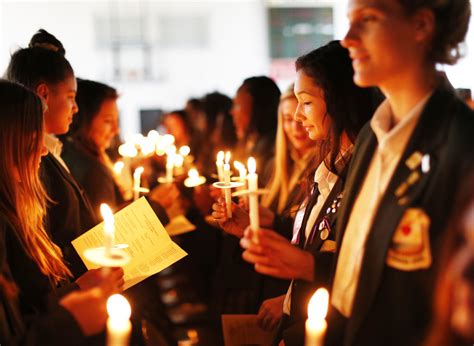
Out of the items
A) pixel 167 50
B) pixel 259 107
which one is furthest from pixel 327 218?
pixel 167 50

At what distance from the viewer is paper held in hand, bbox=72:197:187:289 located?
6.40 ft

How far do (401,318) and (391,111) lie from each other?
1.63 ft

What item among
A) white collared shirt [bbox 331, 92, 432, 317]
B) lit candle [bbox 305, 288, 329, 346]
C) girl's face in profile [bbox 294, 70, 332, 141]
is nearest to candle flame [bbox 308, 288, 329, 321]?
lit candle [bbox 305, 288, 329, 346]

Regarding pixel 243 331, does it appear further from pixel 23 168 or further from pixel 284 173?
pixel 284 173

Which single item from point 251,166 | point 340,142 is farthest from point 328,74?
point 251,166

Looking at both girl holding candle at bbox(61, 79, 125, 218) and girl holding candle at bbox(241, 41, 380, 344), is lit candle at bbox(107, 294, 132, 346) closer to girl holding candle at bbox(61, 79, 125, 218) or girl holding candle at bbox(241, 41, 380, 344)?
girl holding candle at bbox(241, 41, 380, 344)

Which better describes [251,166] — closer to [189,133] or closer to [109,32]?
[189,133]

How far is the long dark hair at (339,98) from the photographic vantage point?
6.52 feet

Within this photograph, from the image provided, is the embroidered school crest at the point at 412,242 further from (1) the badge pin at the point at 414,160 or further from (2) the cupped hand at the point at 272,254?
(2) the cupped hand at the point at 272,254

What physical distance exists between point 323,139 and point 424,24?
76cm

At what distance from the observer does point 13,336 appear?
1.48 meters

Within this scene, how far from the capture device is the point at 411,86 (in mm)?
1368

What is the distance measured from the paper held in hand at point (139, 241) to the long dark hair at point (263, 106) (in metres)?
2.19

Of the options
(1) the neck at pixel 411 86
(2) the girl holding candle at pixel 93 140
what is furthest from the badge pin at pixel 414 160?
(2) the girl holding candle at pixel 93 140
